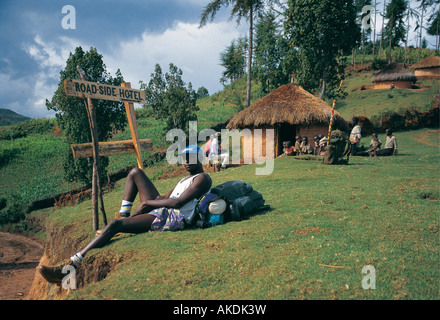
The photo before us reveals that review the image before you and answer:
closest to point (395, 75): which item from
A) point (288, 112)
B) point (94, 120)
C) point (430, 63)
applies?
point (430, 63)

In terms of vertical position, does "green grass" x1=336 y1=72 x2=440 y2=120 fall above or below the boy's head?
above

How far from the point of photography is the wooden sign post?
5477mm

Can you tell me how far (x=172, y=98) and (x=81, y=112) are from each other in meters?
7.00

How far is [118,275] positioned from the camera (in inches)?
143

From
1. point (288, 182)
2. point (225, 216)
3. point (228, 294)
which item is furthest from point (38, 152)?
point (228, 294)

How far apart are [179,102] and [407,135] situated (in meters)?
16.1

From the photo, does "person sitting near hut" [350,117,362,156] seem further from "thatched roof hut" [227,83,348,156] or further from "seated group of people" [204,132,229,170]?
"seated group of people" [204,132,229,170]

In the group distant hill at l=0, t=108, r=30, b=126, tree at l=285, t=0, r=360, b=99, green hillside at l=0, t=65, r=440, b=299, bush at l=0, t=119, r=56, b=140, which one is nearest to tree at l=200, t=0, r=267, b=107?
tree at l=285, t=0, r=360, b=99

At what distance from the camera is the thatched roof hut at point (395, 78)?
34375 mm

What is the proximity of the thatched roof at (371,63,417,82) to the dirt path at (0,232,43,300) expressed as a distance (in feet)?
118

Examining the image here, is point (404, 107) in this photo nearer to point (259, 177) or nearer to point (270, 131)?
point (270, 131)

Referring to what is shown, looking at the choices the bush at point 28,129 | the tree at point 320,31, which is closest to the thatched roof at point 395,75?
the tree at point 320,31

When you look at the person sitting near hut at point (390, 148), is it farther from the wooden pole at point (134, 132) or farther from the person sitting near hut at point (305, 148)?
the wooden pole at point (134, 132)

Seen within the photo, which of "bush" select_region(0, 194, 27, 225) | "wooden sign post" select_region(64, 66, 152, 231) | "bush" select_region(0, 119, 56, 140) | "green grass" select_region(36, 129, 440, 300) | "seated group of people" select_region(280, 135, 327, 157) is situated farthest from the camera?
"bush" select_region(0, 119, 56, 140)
